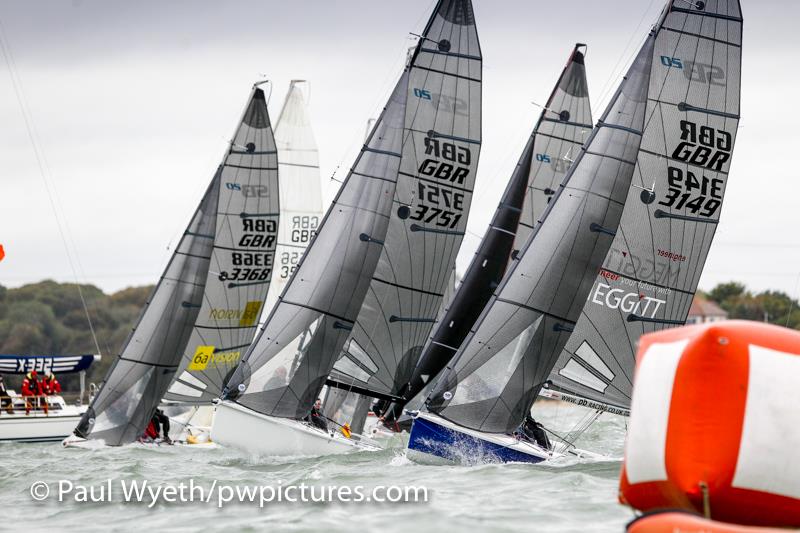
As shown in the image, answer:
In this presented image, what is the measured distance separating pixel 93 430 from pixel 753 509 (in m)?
13.7

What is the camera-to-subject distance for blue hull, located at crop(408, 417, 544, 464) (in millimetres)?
14383

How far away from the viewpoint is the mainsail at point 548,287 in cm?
1496

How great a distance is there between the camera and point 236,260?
21.3 metres

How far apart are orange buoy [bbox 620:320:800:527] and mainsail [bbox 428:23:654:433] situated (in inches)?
286

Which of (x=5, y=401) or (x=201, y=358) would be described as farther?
(x=5, y=401)

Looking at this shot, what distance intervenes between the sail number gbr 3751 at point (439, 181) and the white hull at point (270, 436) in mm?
3542

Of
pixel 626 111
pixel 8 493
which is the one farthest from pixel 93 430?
pixel 626 111

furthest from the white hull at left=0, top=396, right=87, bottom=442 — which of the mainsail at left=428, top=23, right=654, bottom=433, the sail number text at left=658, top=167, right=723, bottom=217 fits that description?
the sail number text at left=658, top=167, right=723, bottom=217

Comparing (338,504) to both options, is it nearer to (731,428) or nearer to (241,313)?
(731,428)

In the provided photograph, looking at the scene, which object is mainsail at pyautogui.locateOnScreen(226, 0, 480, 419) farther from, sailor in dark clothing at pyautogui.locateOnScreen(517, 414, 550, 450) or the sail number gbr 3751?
sailor in dark clothing at pyautogui.locateOnScreen(517, 414, 550, 450)

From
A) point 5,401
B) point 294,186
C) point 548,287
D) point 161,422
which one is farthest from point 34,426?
point 548,287

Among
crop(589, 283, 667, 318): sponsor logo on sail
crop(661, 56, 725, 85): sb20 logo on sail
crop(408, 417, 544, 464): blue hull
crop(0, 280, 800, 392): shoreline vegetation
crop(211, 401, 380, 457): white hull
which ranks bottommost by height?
crop(0, 280, 800, 392): shoreline vegetation

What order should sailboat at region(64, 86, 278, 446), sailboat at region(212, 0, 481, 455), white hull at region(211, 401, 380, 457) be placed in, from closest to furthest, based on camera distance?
1. white hull at region(211, 401, 380, 457)
2. sailboat at region(212, 0, 481, 455)
3. sailboat at region(64, 86, 278, 446)

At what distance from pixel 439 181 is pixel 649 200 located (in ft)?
11.8
